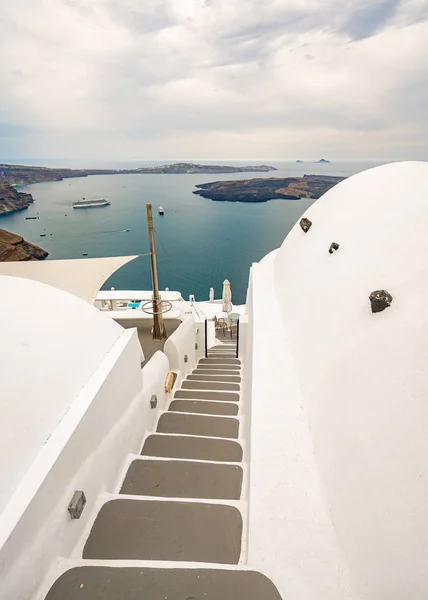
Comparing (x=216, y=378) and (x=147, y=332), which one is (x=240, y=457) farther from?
(x=147, y=332)

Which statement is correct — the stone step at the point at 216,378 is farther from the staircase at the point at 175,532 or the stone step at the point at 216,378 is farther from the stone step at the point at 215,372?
the staircase at the point at 175,532

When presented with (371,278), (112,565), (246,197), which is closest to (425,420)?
(371,278)

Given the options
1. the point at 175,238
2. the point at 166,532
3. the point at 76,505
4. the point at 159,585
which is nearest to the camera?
the point at 159,585

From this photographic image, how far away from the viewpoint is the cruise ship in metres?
2.50

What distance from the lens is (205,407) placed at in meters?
6.50

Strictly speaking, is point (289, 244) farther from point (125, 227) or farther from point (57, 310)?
point (125, 227)

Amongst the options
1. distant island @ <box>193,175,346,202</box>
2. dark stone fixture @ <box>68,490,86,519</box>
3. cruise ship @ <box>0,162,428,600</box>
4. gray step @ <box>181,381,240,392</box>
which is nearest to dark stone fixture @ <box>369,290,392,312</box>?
cruise ship @ <box>0,162,428,600</box>

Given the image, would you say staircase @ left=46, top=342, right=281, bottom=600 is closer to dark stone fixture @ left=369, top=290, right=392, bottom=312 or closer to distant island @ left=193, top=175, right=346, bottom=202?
dark stone fixture @ left=369, top=290, right=392, bottom=312

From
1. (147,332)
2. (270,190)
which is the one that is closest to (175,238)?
(147,332)

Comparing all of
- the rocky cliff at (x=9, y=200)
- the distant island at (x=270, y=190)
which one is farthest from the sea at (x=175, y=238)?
the distant island at (x=270, y=190)

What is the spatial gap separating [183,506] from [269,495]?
96cm

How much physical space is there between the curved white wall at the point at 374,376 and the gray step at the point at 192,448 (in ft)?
4.59

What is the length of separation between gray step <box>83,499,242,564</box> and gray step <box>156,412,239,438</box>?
6.49 ft

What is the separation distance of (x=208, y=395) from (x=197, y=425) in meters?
1.61
